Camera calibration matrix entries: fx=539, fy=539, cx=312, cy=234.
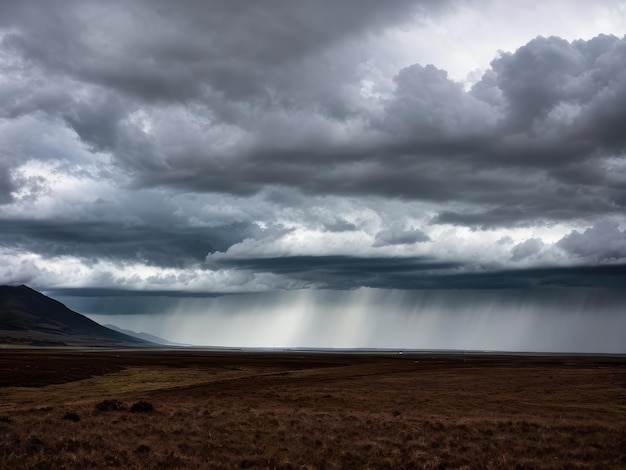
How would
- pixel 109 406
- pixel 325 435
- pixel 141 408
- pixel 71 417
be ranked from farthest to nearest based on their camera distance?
pixel 109 406 → pixel 141 408 → pixel 71 417 → pixel 325 435

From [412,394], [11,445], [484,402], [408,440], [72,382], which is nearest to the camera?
[11,445]

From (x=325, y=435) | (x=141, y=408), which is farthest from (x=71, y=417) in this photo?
(x=325, y=435)

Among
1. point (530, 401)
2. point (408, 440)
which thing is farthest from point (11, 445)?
point (530, 401)

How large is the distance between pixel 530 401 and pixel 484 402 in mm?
4347

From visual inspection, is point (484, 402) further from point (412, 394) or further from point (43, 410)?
point (43, 410)

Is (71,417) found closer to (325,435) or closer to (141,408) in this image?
(141,408)

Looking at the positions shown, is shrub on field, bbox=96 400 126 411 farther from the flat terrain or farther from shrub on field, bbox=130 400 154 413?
shrub on field, bbox=130 400 154 413

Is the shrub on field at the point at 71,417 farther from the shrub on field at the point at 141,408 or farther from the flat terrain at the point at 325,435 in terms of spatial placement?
the shrub on field at the point at 141,408

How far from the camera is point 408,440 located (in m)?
26.3

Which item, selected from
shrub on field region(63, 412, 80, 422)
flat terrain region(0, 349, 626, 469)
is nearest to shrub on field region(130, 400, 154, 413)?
flat terrain region(0, 349, 626, 469)

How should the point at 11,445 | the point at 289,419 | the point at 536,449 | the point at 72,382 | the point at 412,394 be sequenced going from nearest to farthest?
the point at 11,445 < the point at 536,449 < the point at 289,419 < the point at 412,394 < the point at 72,382

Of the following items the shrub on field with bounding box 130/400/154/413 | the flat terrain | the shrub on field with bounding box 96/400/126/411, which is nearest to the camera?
the flat terrain

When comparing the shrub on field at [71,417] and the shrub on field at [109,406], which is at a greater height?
the shrub on field at [71,417]

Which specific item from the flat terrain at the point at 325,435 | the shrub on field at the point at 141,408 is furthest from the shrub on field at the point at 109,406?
the shrub on field at the point at 141,408
